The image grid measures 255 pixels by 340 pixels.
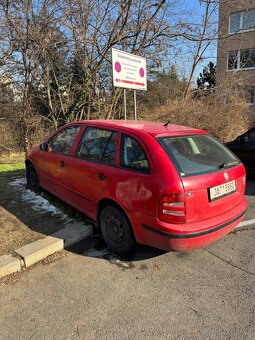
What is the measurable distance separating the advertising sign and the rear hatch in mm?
3681

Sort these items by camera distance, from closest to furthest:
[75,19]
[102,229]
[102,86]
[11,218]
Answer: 1. [102,229]
2. [11,218]
3. [75,19]
4. [102,86]

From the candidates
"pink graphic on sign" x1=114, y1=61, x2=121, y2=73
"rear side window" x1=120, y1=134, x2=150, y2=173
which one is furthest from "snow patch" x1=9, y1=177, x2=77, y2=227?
"pink graphic on sign" x1=114, y1=61, x2=121, y2=73

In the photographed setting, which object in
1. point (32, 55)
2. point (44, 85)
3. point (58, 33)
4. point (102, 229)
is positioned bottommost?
point (102, 229)

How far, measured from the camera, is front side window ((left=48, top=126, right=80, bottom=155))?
177 inches

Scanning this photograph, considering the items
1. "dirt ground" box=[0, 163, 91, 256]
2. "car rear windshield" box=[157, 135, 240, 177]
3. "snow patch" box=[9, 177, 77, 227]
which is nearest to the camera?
"car rear windshield" box=[157, 135, 240, 177]

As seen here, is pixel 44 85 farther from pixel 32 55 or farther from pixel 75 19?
pixel 75 19

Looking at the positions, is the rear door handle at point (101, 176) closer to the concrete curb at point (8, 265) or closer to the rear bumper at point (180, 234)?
the rear bumper at point (180, 234)

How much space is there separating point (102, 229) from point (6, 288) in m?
1.28

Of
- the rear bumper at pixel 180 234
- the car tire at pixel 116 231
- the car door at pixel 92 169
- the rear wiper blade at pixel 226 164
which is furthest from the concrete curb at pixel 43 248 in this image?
the rear wiper blade at pixel 226 164

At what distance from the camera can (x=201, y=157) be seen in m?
3.43

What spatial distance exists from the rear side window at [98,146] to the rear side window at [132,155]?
153mm

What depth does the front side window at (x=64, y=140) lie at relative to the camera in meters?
4.49

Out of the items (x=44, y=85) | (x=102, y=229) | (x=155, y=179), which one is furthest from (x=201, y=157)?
(x=44, y=85)

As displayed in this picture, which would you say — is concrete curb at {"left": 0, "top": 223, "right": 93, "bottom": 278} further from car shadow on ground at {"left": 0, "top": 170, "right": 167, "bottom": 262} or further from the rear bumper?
the rear bumper
